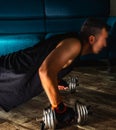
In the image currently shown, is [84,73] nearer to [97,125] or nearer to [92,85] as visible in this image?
[92,85]

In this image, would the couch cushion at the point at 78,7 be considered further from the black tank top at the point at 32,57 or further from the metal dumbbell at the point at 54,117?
the metal dumbbell at the point at 54,117

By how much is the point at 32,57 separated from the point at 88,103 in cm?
79

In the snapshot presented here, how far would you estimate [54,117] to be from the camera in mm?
1717

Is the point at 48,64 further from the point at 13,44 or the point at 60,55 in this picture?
the point at 13,44

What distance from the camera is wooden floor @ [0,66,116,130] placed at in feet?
6.59

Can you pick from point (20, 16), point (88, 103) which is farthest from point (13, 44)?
point (88, 103)

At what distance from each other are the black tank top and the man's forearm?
145mm

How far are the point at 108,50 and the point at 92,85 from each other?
0.75 meters

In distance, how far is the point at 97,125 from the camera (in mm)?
1985

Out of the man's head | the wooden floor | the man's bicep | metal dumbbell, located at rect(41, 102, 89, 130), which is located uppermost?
the man's head

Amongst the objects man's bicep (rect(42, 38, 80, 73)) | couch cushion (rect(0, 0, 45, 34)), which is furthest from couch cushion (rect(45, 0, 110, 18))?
man's bicep (rect(42, 38, 80, 73))

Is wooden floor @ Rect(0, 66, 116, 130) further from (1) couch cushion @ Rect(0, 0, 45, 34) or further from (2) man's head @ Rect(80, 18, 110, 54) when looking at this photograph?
(1) couch cushion @ Rect(0, 0, 45, 34)

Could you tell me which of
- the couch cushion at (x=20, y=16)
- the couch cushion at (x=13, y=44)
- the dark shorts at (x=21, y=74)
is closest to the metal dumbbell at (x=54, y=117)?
the dark shorts at (x=21, y=74)

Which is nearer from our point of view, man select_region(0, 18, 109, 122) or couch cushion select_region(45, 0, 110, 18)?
man select_region(0, 18, 109, 122)
